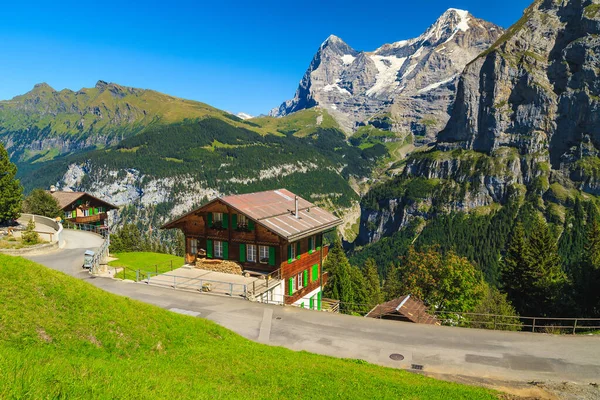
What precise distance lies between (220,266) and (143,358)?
22444mm

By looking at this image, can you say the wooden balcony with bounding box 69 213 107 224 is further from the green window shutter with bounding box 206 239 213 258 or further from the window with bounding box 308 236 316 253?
the window with bounding box 308 236 316 253

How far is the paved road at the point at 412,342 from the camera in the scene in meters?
21.0

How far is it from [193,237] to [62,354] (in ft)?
87.0

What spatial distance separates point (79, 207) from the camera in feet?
255

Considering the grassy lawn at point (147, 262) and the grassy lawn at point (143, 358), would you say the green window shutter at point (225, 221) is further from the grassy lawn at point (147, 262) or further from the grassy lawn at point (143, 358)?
the grassy lawn at point (143, 358)

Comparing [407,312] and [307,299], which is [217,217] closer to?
[307,299]

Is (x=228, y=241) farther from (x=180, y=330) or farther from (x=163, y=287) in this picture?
(x=180, y=330)

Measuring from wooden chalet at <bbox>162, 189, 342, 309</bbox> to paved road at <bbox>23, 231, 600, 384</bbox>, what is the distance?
19.6 ft

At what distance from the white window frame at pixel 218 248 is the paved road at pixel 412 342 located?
7408 mm

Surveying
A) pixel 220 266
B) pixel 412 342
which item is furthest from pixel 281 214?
pixel 412 342

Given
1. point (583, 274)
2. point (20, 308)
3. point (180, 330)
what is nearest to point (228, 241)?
point (180, 330)

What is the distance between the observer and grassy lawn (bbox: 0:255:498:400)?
1090cm

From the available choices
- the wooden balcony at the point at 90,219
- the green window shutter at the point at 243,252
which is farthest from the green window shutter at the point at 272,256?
the wooden balcony at the point at 90,219

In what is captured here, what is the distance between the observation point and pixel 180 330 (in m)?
18.2
